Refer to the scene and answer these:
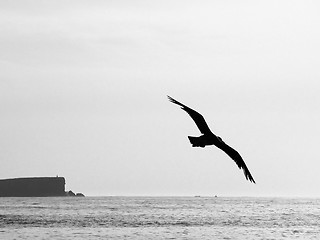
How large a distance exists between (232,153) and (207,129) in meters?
0.90

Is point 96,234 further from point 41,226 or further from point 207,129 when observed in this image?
point 207,129

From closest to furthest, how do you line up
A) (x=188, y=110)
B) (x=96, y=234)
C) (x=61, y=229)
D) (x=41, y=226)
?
1. (x=188, y=110)
2. (x=96, y=234)
3. (x=61, y=229)
4. (x=41, y=226)

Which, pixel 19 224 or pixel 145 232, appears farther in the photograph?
pixel 19 224

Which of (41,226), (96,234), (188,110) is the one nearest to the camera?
(188,110)

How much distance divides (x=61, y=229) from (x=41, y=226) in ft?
17.8

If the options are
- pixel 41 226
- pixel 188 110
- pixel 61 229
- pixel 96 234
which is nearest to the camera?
pixel 188 110

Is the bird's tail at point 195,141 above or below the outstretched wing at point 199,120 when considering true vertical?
below

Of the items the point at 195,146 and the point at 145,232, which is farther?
the point at 145,232

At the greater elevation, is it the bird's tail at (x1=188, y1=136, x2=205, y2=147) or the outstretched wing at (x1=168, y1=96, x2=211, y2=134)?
the outstretched wing at (x1=168, y1=96, x2=211, y2=134)

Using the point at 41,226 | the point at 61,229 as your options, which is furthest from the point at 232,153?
the point at 41,226

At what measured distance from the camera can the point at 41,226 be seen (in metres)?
81.7

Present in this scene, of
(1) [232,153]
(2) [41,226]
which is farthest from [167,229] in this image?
(1) [232,153]

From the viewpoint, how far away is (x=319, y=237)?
72.4 meters

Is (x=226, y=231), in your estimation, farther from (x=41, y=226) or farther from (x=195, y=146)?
(x=195, y=146)
